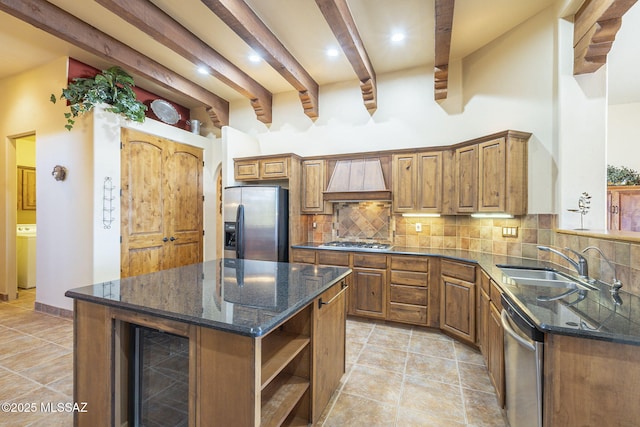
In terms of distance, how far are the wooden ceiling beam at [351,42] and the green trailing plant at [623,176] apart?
3917 mm

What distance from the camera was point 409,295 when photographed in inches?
128

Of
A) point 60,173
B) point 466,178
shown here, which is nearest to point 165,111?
point 60,173

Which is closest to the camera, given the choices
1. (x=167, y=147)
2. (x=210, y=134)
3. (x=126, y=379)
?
(x=126, y=379)

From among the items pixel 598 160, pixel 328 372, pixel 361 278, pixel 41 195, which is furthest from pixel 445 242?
pixel 41 195

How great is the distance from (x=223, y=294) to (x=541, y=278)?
2.47 meters

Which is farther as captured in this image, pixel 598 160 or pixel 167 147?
pixel 167 147

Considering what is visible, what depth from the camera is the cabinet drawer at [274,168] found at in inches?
156

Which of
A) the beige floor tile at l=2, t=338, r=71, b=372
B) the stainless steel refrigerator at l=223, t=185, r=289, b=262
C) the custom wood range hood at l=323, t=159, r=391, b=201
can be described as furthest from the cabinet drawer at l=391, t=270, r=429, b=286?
the beige floor tile at l=2, t=338, r=71, b=372

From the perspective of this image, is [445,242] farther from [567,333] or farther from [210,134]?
[210,134]

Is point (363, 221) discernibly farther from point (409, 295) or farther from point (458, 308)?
point (458, 308)

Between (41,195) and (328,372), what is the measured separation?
4434mm

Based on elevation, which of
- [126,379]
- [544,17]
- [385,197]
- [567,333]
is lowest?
[126,379]

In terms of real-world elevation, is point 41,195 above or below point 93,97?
below

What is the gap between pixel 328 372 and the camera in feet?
6.39
